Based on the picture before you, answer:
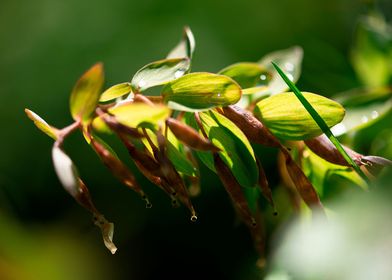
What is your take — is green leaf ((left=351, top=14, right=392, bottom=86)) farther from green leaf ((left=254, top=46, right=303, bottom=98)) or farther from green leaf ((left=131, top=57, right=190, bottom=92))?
green leaf ((left=131, top=57, right=190, bottom=92))

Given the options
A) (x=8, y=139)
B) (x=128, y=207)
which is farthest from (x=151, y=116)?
(x=8, y=139)

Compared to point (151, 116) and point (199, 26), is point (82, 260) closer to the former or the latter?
point (199, 26)

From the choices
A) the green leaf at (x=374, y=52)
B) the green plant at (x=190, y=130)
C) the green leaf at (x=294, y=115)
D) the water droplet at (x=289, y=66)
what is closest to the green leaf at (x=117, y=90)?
the green plant at (x=190, y=130)

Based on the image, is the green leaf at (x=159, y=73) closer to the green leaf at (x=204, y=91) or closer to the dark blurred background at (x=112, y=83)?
the green leaf at (x=204, y=91)

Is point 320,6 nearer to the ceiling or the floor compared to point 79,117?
nearer to the floor

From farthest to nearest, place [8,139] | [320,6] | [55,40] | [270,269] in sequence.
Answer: [320,6]
[55,40]
[8,139]
[270,269]

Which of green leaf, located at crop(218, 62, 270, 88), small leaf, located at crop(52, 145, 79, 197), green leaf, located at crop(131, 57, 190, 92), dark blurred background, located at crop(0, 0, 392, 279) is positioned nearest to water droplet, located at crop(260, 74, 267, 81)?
green leaf, located at crop(218, 62, 270, 88)
